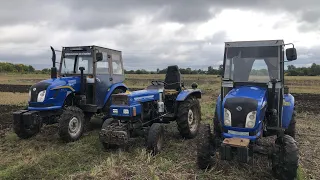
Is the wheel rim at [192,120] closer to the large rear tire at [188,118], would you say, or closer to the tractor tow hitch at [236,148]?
the large rear tire at [188,118]

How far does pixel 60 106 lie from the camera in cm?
782

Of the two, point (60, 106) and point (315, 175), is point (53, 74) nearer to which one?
point (60, 106)

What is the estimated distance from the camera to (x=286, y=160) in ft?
14.9

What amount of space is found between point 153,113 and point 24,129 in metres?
3.24

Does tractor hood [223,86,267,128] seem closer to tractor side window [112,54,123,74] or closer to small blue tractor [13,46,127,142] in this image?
small blue tractor [13,46,127,142]

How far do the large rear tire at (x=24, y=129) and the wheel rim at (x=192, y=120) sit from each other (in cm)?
386

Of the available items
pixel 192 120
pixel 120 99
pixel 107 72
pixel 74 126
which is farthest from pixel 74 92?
pixel 192 120

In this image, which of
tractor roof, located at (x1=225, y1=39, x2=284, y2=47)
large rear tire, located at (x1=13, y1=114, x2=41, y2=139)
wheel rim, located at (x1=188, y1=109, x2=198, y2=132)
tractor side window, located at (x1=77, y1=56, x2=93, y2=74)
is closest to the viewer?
tractor roof, located at (x1=225, y1=39, x2=284, y2=47)

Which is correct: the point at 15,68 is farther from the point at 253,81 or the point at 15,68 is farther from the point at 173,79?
the point at 253,81

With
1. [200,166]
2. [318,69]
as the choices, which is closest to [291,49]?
[200,166]

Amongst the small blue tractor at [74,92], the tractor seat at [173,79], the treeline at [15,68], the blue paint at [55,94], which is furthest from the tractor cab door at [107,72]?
the treeline at [15,68]

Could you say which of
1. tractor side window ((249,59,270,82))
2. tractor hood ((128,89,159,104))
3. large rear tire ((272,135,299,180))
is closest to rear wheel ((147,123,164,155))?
tractor hood ((128,89,159,104))

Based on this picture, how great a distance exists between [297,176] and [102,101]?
5746 millimetres

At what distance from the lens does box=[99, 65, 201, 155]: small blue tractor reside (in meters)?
6.22
